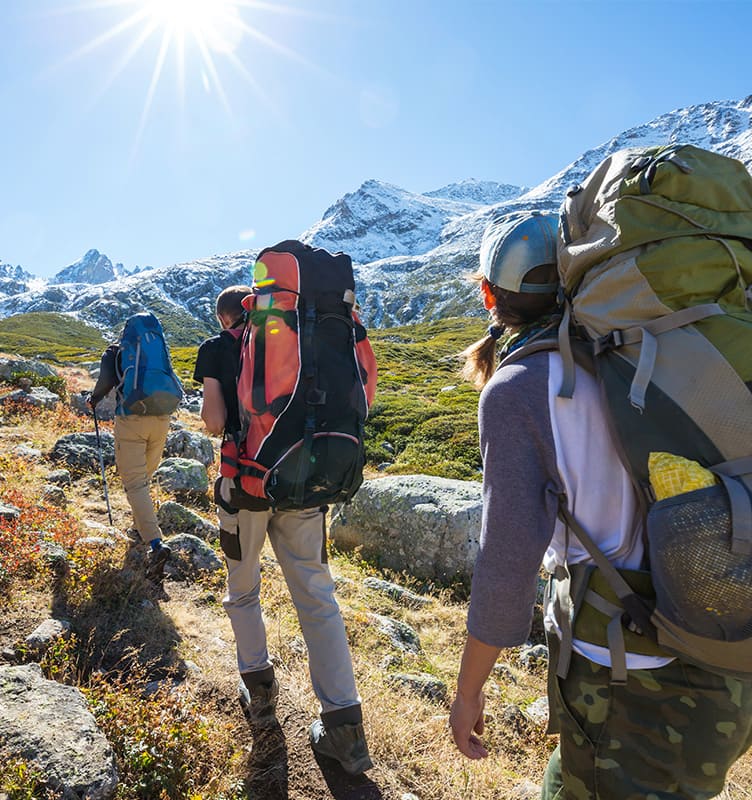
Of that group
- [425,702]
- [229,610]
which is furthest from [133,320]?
[425,702]

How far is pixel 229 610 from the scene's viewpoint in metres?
3.27

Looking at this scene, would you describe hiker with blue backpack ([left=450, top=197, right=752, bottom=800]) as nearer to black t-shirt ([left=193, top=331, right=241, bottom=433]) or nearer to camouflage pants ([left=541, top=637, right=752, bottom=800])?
camouflage pants ([left=541, top=637, right=752, bottom=800])

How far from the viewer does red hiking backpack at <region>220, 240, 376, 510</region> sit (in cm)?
276

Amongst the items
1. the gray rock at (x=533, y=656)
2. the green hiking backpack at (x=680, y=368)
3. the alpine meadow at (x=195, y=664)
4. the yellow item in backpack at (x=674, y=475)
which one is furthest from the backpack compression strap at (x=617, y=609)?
the gray rock at (x=533, y=656)

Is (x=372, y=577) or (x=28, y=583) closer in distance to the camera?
(x=28, y=583)

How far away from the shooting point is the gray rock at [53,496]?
6.63m

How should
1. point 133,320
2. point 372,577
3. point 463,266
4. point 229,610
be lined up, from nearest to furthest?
point 229,610, point 133,320, point 372,577, point 463,266

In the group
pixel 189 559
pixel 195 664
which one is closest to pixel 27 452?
pixel 189 559

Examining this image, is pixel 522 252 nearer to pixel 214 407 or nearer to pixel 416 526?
pixel 214 407

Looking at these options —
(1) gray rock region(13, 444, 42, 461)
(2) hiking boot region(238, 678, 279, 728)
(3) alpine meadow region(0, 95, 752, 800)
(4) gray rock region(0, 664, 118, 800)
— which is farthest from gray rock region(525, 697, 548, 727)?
(1) gray rock region(13, 444, 42, 461)

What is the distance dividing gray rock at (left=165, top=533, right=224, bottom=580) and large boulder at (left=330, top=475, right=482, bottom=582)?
288 centimetres

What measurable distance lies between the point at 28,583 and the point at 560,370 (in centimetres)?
471

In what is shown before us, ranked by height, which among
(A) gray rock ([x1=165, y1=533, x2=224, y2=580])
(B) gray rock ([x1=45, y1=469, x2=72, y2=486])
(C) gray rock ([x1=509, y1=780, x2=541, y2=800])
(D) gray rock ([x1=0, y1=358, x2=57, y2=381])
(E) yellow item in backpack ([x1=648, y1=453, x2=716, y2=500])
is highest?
(D) gray rock ([x1=0, y1=358, x2=57, y2=381])

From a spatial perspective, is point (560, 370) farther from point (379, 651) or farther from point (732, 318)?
point (379, 651)
